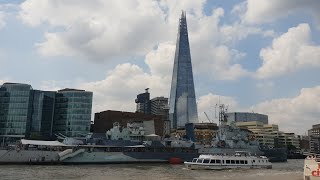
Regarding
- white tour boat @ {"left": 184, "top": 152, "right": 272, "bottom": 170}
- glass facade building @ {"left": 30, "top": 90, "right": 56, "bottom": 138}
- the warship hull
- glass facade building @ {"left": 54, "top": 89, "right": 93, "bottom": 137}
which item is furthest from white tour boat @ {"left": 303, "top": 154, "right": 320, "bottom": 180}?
glass facade building @ {"left": 30, "top": 90, "right": 56, "bottom": 138}

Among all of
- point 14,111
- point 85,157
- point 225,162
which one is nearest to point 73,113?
point 14,111

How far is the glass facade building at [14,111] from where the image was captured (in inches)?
6713

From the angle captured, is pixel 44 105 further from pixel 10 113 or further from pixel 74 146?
pixel 74 146

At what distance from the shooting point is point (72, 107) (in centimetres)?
18062

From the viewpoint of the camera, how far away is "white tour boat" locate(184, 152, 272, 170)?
271 feet

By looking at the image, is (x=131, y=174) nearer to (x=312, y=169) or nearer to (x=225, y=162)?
(x=225, y=162)

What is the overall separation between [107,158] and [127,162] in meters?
6.14

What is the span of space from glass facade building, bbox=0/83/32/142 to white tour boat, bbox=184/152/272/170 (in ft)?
360

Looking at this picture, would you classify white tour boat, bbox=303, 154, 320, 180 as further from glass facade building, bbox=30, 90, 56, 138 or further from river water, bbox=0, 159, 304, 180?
glass facade building, bbox=30, 90, 56, 138

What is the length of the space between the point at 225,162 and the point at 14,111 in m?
120

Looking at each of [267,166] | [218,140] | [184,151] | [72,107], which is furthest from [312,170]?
[72,107]

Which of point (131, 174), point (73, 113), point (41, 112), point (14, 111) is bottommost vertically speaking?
point (131, 174)

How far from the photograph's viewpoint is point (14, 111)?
172500mm

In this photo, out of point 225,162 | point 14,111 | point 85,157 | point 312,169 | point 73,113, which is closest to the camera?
point 312,169
